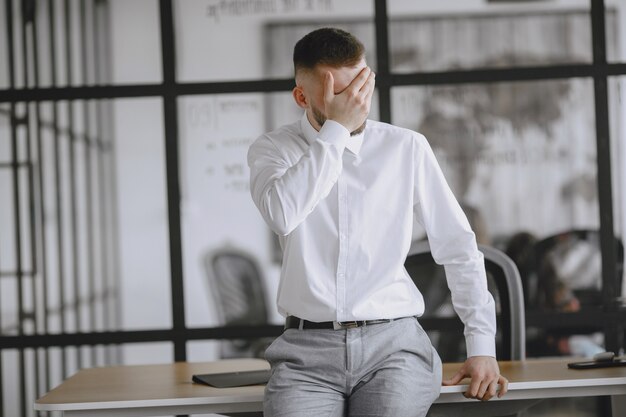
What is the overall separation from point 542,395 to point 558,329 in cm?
196

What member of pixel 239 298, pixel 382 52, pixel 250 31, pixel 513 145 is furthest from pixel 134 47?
pixel 513 145

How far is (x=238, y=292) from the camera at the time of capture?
387 cm

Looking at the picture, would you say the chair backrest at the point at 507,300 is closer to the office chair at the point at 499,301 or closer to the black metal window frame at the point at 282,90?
the office chair at the point at 499,301

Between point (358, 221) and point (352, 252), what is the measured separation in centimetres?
7

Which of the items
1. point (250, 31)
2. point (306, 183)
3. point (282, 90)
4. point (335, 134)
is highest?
point (250, 31)

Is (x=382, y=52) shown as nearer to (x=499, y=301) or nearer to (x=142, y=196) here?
(x=142, y=196)

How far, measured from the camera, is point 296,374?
1808mm

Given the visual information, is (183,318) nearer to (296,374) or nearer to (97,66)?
(97,66)

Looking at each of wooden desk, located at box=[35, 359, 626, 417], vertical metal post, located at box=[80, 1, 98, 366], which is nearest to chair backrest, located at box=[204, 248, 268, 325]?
vertical metal post, located at box=[80, 1, 98, 366]

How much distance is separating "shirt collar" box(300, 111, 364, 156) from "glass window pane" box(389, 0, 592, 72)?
74.5 inches

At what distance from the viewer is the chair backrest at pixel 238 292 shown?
3.83 metres

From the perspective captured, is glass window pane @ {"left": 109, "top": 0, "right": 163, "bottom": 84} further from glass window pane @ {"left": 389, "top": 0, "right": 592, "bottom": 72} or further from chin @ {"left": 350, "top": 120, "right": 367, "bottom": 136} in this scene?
chin @ {"left": 350, "top": 120, "right": 367, "bottom": 136}

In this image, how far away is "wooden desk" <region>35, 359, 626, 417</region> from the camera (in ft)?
6.16

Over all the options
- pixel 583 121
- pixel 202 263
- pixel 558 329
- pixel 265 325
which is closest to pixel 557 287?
pixel 558 329
